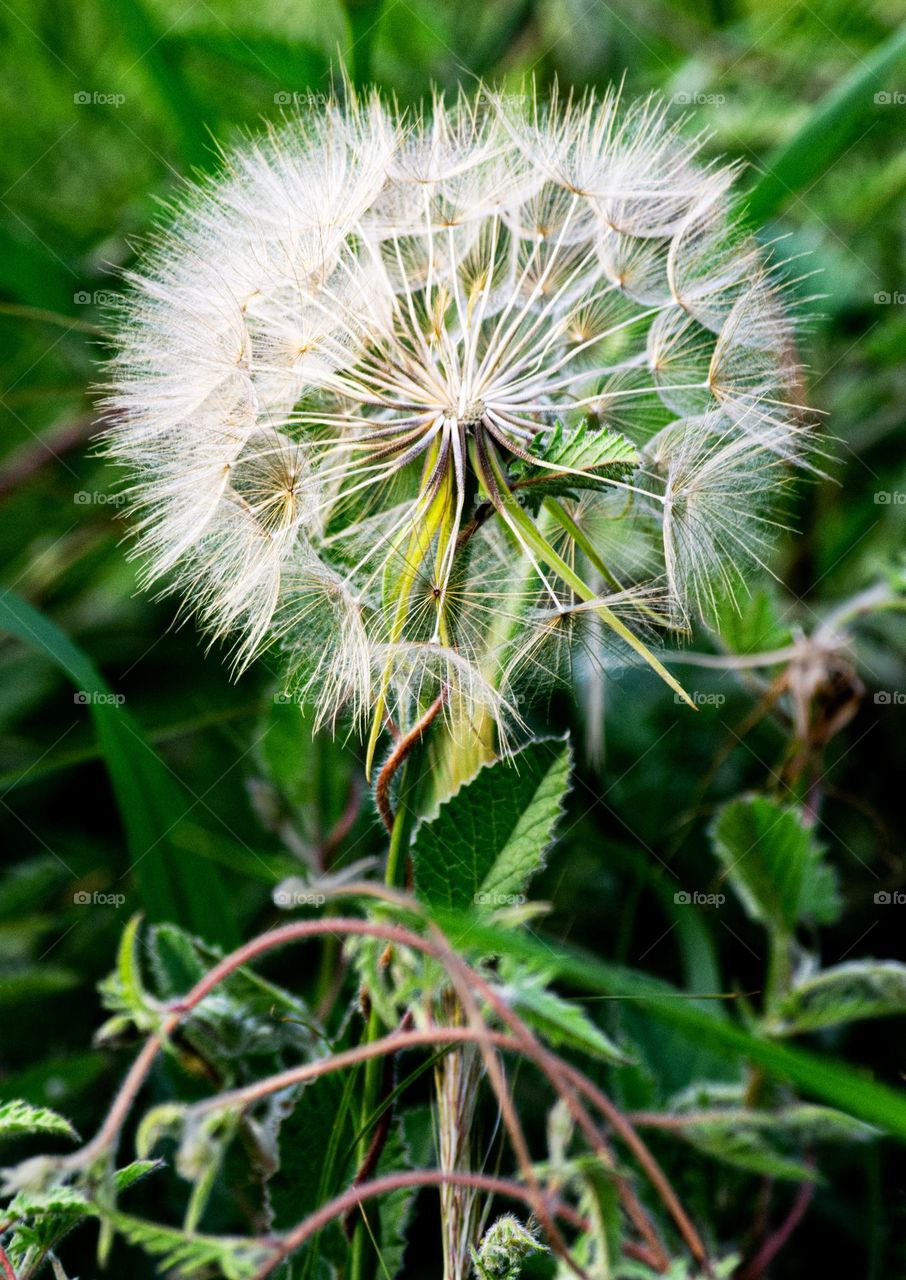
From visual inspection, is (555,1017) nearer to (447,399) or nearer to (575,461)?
(575,461)

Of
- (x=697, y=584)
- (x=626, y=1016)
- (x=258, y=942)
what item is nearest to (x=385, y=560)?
(x=697, y=584)

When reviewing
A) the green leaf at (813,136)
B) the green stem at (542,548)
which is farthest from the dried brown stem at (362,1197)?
the green leaf at (813,136)

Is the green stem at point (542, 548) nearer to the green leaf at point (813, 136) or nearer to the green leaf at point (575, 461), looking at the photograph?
the green leaf at point (575, 461)

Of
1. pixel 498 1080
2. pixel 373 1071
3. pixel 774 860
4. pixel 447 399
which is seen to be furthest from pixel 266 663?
pixel 498 1080

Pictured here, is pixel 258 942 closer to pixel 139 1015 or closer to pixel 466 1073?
pixel 139 1015

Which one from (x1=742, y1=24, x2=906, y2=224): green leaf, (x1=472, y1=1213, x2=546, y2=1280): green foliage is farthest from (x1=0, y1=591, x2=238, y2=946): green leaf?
(x1=742, y1=24, x2=906, y2=224): green leaf
